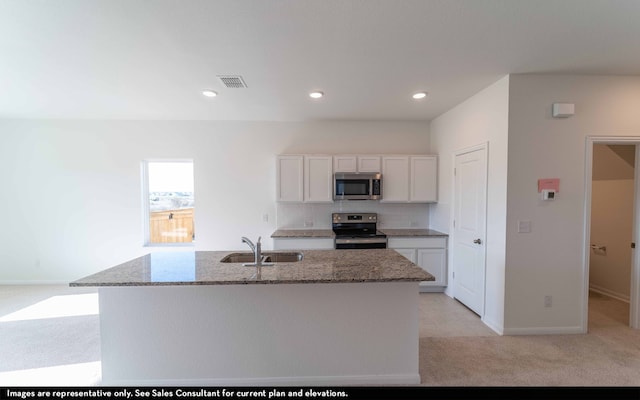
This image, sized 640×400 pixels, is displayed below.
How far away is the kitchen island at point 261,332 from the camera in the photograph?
6.63 feet

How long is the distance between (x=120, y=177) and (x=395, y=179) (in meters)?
4.53

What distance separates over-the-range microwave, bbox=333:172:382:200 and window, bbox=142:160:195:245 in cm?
248

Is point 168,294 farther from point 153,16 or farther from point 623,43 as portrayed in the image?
point 623,43

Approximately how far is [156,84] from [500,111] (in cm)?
373

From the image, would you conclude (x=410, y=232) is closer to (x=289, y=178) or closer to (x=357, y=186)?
(x=357, y=186)

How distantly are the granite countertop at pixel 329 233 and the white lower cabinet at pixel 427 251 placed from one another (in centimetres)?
6

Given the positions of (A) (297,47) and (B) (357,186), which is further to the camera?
(B) (357,186)

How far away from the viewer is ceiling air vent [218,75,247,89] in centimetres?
280

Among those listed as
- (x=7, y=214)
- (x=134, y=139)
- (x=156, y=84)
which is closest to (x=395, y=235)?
(x=156, y=84)

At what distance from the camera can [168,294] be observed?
2.03 m

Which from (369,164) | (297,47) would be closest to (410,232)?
(369,164)

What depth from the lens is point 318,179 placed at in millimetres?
4340

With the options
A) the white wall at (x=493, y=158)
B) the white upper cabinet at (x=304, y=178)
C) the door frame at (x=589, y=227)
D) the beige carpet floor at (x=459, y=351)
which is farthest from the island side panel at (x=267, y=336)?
the white upper cabinet at (x=304, y=178)

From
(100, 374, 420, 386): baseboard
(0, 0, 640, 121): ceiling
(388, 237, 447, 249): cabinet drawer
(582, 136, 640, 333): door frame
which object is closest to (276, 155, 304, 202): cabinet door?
(0, 0, 640, 121): ceiling
